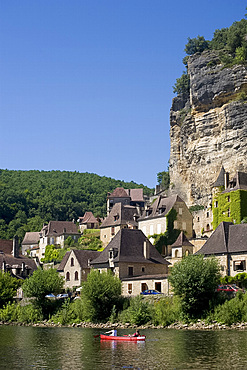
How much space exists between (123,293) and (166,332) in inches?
524

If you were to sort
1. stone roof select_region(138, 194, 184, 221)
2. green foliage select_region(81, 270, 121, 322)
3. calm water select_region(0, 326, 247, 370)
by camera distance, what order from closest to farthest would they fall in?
calm water select_region(0, 326, 247, 370) < green foliage select_region(81, 270, 121, 322) < stone roof select_region(138, 194, 184, 221)

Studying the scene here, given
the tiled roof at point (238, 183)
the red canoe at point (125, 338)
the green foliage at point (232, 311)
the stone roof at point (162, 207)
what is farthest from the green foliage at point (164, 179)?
the red canoe at point (125, 338)

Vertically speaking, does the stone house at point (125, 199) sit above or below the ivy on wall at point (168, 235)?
above

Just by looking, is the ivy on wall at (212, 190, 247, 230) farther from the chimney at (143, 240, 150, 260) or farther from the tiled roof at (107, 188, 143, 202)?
the tiled roof at (107, 188, 143, 202)

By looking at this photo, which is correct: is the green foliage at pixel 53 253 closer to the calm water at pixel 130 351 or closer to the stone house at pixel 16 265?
the stone house at pixel 16 265

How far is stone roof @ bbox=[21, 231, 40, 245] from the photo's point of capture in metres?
112

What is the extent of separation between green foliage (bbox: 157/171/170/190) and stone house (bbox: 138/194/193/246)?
94.9ft

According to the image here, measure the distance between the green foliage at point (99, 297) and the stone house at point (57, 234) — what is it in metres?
50.4

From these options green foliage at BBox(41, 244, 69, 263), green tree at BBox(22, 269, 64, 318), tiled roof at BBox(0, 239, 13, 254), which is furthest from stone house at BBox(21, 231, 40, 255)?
green tree at BBox(22, 269, 64, 318)

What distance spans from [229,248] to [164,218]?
24.3 metres

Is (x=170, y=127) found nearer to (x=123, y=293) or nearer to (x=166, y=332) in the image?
(x=123, y=293)

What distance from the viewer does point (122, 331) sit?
138ft

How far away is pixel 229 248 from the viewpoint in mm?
49750

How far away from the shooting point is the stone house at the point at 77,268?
59.8m
